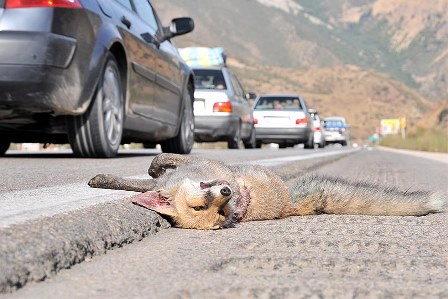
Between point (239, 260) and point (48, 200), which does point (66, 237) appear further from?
point (48, 200)

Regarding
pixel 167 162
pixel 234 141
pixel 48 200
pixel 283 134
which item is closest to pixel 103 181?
pixel 167 162

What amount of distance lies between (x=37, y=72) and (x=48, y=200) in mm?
3500

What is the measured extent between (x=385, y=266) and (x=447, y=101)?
242 ft

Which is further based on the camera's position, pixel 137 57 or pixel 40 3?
pixel 137 57

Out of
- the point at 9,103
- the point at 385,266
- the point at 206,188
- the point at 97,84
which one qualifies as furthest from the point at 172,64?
the point at 385,266

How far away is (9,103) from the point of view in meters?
7.43

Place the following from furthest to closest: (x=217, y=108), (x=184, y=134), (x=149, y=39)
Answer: (x=217, y=108), (x=184, y=134), (x=149, y=39)

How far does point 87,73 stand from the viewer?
25.0 ft

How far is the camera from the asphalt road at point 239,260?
98.3 inches

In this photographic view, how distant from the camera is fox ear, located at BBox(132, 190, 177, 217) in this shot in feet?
12.6

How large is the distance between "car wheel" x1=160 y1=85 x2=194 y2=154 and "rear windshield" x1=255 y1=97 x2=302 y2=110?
13664 millimetres

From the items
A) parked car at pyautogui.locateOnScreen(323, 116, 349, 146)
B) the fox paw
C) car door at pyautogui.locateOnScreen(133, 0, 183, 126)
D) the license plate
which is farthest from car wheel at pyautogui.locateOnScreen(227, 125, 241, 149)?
parked car at pyautogui.locateOnScreen(323, 116, 349, 146)

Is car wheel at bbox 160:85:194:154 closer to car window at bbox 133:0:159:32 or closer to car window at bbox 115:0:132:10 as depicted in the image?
car window at bbox 133:0:159:32

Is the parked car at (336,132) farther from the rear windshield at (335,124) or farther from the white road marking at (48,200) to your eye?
the white road marking at (48,200)
